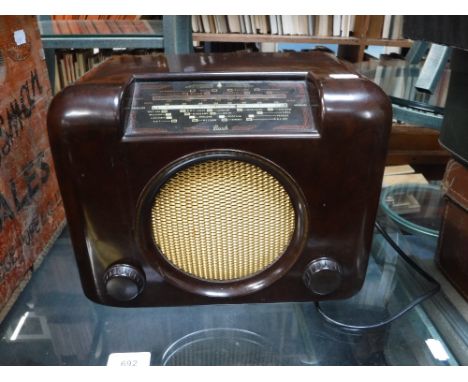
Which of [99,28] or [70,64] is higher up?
[99,28]

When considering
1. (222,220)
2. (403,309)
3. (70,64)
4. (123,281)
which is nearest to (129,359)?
(123,281)

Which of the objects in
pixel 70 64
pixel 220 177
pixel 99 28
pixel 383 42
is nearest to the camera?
pixel 220 177

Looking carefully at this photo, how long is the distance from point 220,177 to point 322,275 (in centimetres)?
21

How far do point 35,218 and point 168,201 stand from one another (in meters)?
0.37

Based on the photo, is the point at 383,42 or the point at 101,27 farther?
the point at 383,42

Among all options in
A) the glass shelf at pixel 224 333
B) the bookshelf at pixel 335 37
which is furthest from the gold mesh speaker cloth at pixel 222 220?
the bookshelf at pixel 335 37

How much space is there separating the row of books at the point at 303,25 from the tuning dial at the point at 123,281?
1347mm

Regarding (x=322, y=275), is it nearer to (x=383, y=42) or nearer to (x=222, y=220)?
(x=222, y=220)

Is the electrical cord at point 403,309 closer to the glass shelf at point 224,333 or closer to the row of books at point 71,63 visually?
the glass shelf at point 224,333

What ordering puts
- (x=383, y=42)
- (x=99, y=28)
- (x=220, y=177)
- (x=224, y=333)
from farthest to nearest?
(x=383, y=42) → (x=99, y=28) → (x=224, y=333) → (x=220, y=177)

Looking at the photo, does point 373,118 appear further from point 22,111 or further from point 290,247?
point 22,111

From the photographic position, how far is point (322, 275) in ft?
2.14

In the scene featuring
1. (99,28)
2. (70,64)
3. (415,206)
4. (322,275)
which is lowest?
(415,206)

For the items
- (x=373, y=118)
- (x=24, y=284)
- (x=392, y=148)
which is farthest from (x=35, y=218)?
(x=392, y=148)
